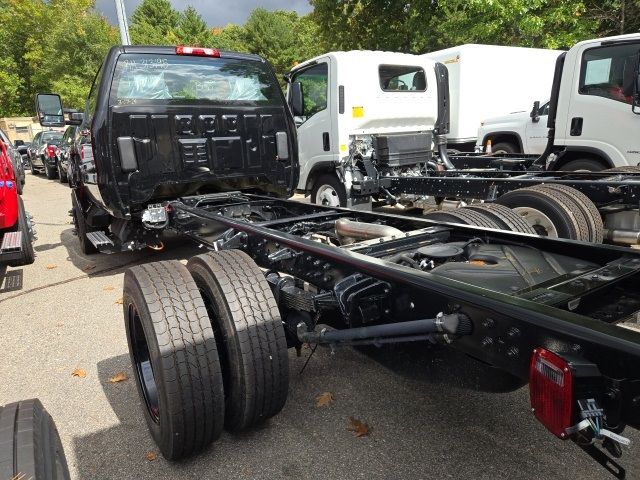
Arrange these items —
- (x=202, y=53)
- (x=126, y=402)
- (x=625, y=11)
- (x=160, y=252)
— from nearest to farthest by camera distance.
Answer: (x=126, y=402), (x=202, y=53), (x=160, y=252), (x=625, y=11)

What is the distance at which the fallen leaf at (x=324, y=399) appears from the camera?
9.23 feet

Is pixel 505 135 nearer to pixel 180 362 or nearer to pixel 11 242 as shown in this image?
pixel 11 242

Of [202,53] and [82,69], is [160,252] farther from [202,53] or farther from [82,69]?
[82,69]

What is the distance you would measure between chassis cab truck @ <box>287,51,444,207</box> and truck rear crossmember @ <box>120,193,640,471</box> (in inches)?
145

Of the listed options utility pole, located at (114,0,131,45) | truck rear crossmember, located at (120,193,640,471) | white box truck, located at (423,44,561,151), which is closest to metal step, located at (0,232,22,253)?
truck rear crossmember, located at (120,193,640,471)

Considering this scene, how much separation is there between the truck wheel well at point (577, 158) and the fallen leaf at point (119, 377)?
6494 mm

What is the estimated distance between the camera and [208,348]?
7.06 feet

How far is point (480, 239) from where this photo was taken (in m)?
2.72

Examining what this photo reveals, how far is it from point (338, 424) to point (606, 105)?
615 centimetres

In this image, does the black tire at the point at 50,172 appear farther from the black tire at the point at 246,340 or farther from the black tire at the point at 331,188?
the black tire at the point at 246,340

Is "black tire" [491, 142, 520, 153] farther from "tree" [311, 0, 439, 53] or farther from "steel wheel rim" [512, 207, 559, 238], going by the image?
"tree" [311, 0, 439, 53]

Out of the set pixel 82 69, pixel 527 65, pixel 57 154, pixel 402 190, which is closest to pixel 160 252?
pixel 402 190

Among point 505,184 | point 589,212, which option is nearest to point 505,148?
point 505,184

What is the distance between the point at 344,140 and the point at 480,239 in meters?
4.50
